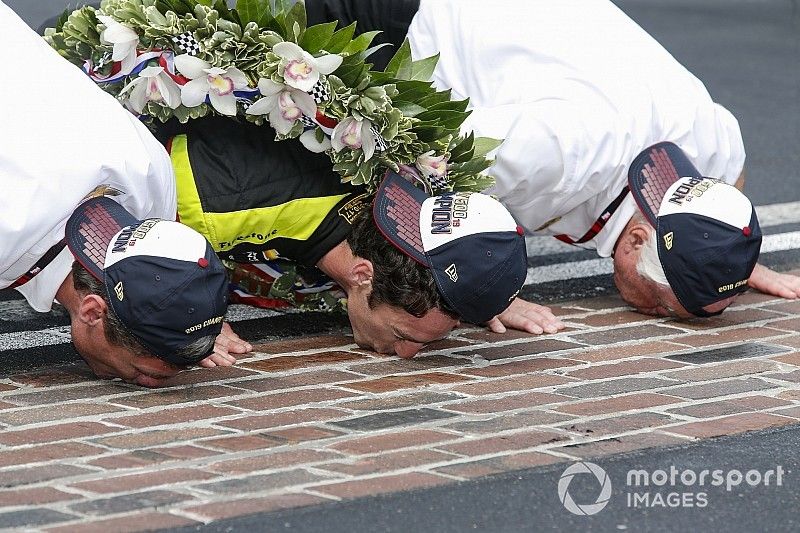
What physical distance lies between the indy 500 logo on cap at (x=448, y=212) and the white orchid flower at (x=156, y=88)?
1.01 metres

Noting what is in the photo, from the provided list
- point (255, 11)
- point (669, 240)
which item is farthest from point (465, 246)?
point (255, 11)

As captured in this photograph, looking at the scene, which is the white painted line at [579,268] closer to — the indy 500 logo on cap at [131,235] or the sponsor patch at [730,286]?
the sponsor patch at [730,286]

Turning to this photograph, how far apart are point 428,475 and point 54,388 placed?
144 cm

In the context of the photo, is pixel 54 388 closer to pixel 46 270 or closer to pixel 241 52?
pixel 46 270

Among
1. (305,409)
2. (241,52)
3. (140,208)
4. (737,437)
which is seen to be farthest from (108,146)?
(737,437)

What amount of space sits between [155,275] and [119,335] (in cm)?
27

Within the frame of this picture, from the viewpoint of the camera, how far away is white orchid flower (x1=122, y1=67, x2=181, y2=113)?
201 inches

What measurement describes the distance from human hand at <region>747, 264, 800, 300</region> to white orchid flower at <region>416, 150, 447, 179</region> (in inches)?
66.2

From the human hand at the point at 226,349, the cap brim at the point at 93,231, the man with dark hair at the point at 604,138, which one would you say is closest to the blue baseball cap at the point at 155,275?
the cap brim at the point at 93,231

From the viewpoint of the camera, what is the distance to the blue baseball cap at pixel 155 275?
4441mm

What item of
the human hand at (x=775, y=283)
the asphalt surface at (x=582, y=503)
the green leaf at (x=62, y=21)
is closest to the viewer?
the asphalt surface at (x=582, y=503)

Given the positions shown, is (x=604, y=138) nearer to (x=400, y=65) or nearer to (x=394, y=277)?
(x=400, y=65)

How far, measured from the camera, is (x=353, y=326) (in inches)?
205

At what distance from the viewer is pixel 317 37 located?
5.04 metres
